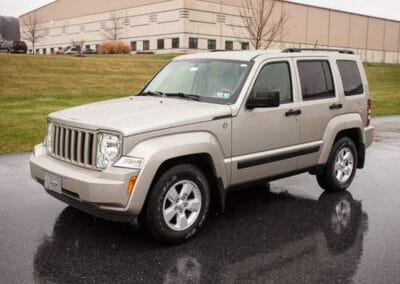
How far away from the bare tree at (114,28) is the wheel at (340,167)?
6877 cm

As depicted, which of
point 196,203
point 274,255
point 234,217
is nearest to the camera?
point 274,255

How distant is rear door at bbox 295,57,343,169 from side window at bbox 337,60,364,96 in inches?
Result: 9.7

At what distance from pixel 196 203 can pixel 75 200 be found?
1.21 metres

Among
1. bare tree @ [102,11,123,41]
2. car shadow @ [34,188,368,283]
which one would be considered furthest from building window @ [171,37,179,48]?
car shadow @ [34,188,368,283]

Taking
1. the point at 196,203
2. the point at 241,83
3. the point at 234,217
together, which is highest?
the point at 241,83

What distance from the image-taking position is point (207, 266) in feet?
13.8

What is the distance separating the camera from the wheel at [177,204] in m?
4.48

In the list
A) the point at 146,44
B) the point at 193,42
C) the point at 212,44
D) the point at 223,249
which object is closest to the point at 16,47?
the point at 146,44

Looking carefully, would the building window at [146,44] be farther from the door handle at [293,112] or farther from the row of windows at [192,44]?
the door handle at [293,112]

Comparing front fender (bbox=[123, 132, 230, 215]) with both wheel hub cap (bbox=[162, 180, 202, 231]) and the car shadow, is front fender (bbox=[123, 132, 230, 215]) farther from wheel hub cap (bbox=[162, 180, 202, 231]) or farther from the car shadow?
the car shadow

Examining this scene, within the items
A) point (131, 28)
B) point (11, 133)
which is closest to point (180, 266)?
point (11, 133)

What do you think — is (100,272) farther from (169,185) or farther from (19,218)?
(19,218)

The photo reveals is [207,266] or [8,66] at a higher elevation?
[8,66]

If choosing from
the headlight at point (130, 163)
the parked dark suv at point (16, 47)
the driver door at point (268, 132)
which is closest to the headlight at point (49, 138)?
the headlight at point (130, 163)
